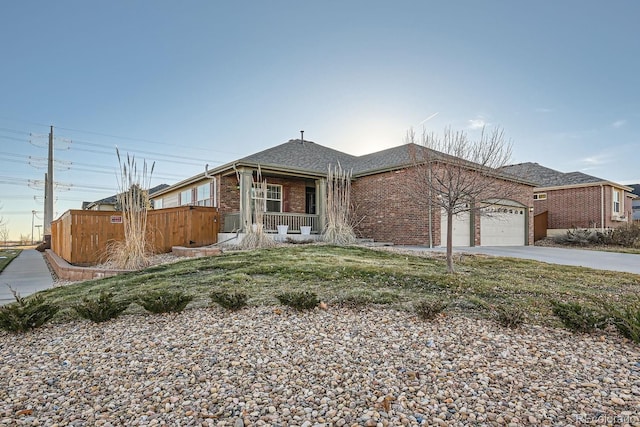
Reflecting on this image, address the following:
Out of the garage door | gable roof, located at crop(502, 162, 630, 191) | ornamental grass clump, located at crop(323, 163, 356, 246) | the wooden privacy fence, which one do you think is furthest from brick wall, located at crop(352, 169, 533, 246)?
the wooden privacy fence

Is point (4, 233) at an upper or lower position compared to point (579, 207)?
lower

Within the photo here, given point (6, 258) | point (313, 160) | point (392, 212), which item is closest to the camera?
point (6, 258)

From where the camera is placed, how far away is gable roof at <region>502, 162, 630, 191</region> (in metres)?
16.6

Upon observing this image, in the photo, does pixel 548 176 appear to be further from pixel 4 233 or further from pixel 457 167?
pixel 4 233

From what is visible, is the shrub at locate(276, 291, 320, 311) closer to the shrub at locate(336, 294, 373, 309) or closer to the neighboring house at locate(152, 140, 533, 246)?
the shrub at locate(336, 294, 373, 309)

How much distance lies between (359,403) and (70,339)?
2.58 m

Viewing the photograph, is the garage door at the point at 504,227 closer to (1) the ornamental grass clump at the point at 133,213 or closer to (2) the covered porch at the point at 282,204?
(2) the covered porch at the point at 282,204

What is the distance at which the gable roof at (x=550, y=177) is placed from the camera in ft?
54.3

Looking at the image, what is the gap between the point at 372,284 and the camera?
439cm

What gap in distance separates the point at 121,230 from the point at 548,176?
20.4 metres

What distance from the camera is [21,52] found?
916cm

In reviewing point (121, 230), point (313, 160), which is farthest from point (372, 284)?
point (313, 160)

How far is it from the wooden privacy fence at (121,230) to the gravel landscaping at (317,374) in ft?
19.6

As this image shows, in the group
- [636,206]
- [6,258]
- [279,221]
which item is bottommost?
[6,258]
